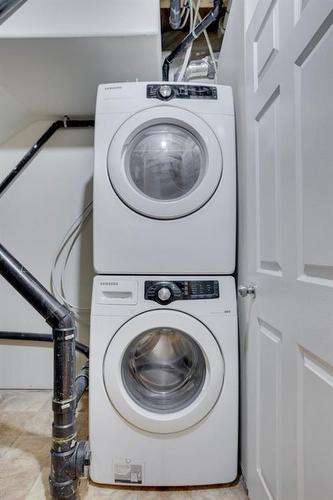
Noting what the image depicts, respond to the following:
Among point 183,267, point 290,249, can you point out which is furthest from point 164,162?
point 290,249

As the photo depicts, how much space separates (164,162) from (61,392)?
3.34ft

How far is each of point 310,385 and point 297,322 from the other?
0.14 meters

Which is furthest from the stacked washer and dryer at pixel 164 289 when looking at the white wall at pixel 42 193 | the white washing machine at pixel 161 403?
the white wall at pixel 42 193

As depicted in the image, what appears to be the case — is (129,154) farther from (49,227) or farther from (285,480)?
(285,480)

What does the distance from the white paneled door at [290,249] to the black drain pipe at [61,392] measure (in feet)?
2.10

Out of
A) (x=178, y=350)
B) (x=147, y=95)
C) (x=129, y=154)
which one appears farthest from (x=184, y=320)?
(x=147, y=95)

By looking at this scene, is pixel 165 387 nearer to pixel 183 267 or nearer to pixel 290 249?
pixel 183 267

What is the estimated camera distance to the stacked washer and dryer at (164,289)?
3.80ft

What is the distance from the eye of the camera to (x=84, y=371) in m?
1.39

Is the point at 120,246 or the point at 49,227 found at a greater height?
the point at 49,227

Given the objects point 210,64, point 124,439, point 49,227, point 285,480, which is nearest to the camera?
point 285,480

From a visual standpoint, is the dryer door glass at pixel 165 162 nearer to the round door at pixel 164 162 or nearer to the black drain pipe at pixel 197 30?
the round door at pixel 164 162

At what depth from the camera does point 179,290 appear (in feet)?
3.98

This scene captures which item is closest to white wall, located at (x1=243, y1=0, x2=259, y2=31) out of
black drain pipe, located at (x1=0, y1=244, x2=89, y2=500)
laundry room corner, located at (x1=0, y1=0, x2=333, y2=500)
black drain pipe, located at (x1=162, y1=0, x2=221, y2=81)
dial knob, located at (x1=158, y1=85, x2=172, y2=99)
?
laundry room corner, located at (x1=0, y1=0, x2=333, y2=500)
